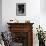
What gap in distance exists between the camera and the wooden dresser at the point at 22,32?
17.5 feet

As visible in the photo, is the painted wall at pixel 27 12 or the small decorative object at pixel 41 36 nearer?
the small decorative object at pixel 41 36

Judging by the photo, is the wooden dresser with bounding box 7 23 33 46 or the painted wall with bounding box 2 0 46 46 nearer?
the wooden dresser with bounding box 7 23 33 46

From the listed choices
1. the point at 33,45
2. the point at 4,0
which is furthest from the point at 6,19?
the point at 33,45

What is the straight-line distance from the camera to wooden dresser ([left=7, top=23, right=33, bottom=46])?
5344 mm

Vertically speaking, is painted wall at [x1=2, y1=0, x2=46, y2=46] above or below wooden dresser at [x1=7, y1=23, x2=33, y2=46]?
above

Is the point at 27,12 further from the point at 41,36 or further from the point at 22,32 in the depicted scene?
the point at 41,36

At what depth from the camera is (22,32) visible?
542cm

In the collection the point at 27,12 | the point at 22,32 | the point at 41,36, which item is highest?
the point at 27,12

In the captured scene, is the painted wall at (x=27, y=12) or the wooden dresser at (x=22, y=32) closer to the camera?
the wooden dresser at (x=22, y=32)

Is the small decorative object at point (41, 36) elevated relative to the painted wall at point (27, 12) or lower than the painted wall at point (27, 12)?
lower

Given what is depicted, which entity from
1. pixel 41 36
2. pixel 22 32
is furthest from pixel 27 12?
pixel 41 36

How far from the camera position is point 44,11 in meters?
5.88

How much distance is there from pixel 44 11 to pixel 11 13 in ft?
4.61

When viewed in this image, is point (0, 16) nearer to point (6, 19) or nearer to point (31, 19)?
point (6, 19)
